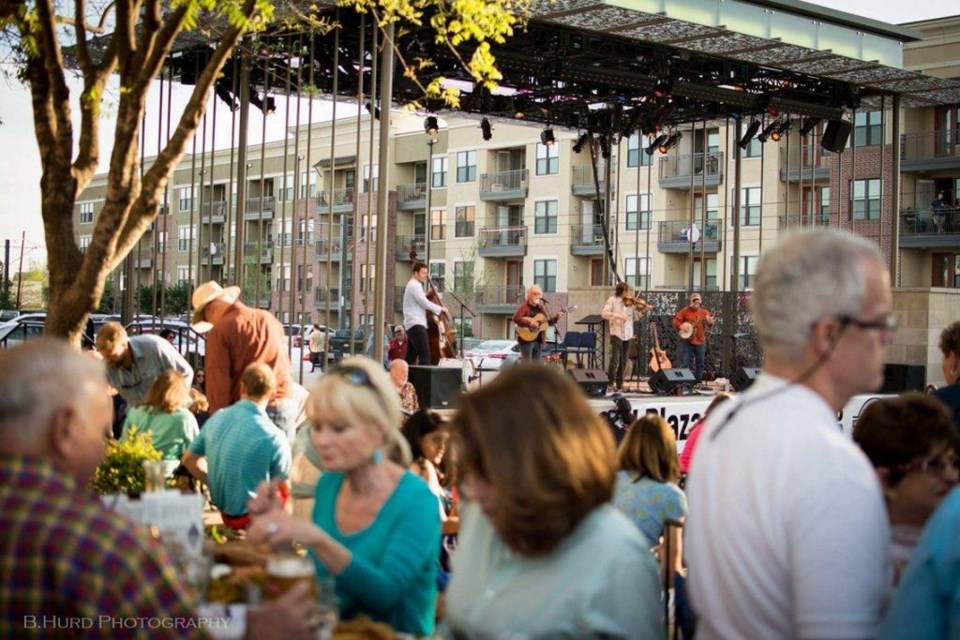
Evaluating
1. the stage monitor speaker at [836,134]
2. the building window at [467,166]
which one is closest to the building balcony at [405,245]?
the building window at [467,166]

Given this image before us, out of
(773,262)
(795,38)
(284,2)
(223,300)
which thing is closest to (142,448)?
(223,300)

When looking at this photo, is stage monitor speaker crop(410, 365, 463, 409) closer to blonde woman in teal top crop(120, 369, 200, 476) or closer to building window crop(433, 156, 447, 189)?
blonde woman in teal top crop(120, 369, 200, 476)

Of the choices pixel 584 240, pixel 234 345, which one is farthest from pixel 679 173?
pixel 234 345

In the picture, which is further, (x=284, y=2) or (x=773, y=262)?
(x=284, y=2)

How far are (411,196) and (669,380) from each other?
48.1m

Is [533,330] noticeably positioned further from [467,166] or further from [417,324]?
[467,166]

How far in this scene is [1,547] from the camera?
2.17 metres

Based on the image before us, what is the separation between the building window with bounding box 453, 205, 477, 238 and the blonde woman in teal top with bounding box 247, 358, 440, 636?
6041 cm

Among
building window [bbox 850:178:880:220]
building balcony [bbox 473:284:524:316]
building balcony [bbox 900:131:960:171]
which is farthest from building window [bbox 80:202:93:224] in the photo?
building balcony [bbox 900:131:960:171]

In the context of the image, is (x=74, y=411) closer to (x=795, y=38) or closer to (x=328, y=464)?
(x=328, y=464)

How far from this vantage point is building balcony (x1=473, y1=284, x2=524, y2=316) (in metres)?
61.7

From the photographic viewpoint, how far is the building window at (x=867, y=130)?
47562 mm

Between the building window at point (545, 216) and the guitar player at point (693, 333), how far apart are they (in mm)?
38818

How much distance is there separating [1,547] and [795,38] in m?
16.8
